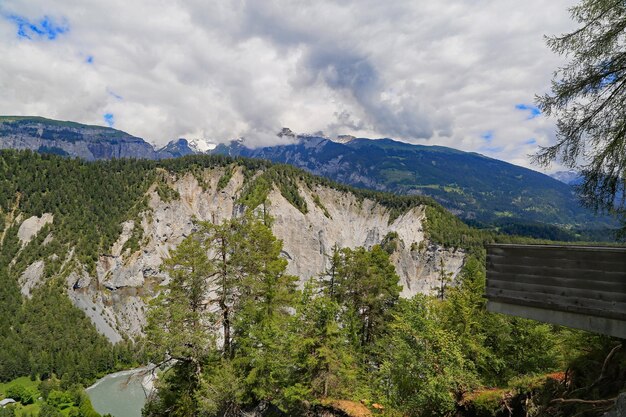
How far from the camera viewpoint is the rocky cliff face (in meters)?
118

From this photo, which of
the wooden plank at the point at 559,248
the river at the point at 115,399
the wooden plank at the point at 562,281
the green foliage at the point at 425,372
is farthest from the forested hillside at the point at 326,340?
the river at the point at 115,399

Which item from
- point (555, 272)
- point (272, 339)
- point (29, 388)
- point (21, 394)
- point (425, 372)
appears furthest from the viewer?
point (29, 388)

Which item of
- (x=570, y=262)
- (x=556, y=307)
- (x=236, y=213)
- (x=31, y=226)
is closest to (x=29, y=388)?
(x=31, y=226)

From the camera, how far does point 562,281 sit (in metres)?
7.61

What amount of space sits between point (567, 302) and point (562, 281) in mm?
411

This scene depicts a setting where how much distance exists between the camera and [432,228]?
123m

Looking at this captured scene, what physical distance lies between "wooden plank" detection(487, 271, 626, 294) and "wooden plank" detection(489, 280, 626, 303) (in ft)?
0.17

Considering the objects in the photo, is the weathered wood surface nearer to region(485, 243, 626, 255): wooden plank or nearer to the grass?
region(485, 243, 626, 255): wooden plank

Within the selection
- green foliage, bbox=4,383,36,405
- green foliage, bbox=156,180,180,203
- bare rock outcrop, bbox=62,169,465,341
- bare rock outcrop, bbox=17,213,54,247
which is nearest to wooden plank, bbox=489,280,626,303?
bare rock outcrop, bbox=62,169,465,341

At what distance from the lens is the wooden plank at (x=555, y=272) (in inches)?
273

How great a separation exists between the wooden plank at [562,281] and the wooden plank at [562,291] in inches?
2.0

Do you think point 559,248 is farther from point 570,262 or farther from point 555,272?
point 555,272

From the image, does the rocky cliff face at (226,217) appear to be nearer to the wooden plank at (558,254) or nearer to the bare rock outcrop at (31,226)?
the bare rock outcrop at (31,226)

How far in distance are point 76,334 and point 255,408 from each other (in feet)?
406
